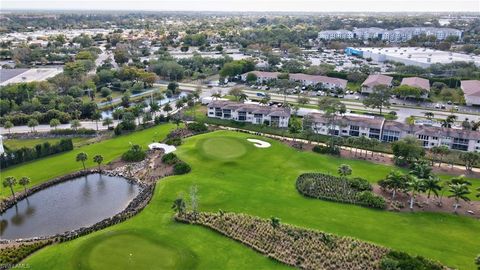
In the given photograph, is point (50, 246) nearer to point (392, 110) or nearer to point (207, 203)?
point (207, 203)

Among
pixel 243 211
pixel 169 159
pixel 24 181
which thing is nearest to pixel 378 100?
pixel 169 159

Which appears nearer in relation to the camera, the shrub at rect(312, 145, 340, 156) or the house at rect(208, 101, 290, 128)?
the shrub at rect(312, 145, 340, 156)

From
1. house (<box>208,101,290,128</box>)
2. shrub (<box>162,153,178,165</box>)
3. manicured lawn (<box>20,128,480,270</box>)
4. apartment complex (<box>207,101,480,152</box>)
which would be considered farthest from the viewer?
house (<box>208,101,290,128</box>)

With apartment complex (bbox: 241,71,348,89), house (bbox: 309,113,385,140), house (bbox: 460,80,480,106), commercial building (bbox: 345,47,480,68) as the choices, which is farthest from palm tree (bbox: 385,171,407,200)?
commercial building (bbox: 345,47,480,68)

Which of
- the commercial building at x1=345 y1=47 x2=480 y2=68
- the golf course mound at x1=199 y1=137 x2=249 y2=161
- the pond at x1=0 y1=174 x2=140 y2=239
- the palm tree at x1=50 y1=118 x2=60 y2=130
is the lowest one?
the pond at x1=0 y1=174 x2=140 y2=239

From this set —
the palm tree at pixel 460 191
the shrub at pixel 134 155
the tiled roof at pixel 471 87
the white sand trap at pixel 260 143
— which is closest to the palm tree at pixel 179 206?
the shrub at pixel 134 155

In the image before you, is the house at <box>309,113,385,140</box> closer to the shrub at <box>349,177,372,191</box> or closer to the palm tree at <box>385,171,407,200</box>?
the shrub at <box>349,177,372,191</box>
